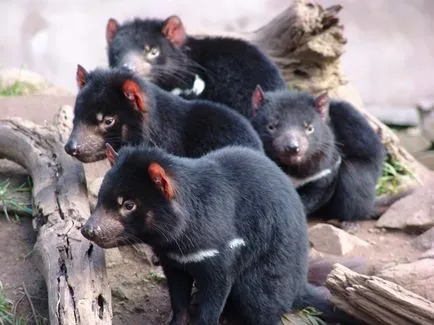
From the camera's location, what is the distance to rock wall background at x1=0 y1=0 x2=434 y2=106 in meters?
9.44

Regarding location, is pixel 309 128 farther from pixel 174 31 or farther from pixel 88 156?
pixel 88 156

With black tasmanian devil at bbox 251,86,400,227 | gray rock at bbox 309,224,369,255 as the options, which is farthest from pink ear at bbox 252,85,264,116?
gray rock at bbox 309,224,369,255

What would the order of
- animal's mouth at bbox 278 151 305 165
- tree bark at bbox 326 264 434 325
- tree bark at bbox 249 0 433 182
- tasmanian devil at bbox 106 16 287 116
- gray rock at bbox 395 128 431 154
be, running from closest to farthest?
tree bark at bbox 326 264 434 325 → animal's mouth at bbox 278 151 305 165 → tasmanian devil at bbox 106 16 287 116 → tree bark at bbox 249 0 433 182 → gray rock at bbox 395 128 431 154

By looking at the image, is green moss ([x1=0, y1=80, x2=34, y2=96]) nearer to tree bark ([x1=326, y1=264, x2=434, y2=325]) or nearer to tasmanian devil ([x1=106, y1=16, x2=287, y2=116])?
tasmanian devil ([x1=106, y1=16, x2=287, y2=116])

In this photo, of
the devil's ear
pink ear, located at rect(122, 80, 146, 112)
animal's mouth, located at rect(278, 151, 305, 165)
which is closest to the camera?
the devil's ear

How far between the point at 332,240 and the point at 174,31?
2.09 metres

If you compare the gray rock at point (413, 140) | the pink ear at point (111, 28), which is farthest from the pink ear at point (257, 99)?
the gray rock at point (413, 140)

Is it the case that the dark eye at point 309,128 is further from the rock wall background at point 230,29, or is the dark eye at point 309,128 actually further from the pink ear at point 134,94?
the rock wall background at point 230,29

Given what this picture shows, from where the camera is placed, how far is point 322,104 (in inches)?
214

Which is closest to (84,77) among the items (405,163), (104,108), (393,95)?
(104,108)

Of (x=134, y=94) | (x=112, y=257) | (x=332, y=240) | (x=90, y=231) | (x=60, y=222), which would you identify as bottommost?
(x=332, y=240)

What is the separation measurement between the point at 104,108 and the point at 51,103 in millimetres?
1957

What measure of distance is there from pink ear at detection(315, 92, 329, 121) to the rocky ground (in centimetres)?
79

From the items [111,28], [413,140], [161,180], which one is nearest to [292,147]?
[111,28]
